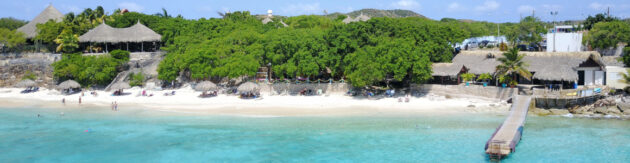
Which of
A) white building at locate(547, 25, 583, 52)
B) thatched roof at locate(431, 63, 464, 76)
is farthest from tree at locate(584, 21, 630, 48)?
thatched roof at locate(431, 63, 464, 76)

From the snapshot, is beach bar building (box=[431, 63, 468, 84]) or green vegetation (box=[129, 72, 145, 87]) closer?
beach bar building (box=[431, 63, 468, 84])

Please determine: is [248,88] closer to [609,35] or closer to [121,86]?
[121,86]

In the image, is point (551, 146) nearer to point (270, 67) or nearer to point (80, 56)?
point (270, 67)

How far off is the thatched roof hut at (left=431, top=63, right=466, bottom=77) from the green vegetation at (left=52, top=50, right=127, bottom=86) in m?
24.6

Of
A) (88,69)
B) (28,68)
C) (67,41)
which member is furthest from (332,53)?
(28,68)

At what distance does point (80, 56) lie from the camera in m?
42.5

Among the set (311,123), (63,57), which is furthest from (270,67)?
(63,57)

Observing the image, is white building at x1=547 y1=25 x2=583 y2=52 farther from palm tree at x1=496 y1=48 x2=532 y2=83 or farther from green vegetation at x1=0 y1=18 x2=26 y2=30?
green vegetation at x1=0 y1=18 x2=26 y2=30

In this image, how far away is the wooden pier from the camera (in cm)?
2053

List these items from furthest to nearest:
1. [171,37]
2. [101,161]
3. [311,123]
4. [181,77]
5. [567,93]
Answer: [171,37] → [181,77] → [567,93] → [311,123] → [101,161]

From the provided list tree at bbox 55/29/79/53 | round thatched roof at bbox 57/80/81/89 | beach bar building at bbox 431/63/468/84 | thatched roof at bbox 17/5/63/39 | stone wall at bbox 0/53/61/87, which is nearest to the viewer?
beach bar building at bbox 431/63/468/84

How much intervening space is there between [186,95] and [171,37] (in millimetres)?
11359

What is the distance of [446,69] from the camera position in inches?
1369

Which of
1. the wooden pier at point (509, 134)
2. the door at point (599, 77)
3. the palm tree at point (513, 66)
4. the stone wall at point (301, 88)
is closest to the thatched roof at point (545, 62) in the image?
the door at point (599, 77)
